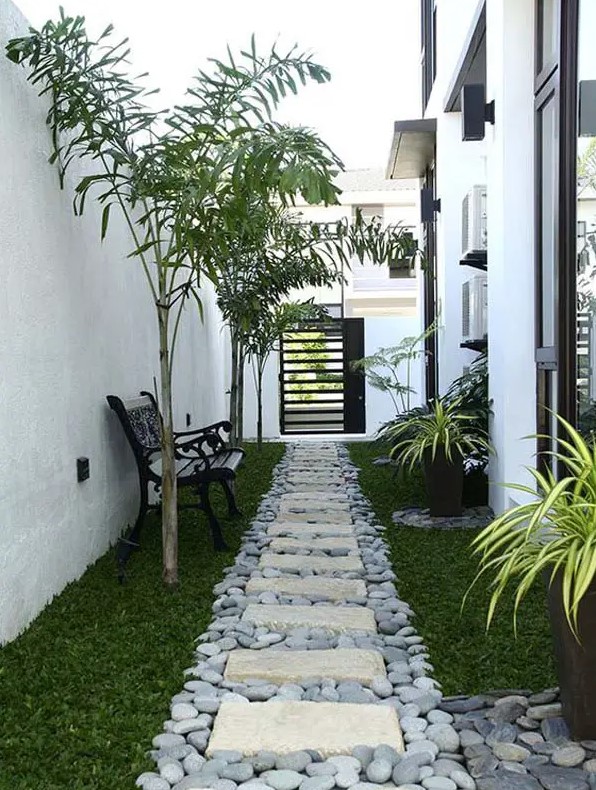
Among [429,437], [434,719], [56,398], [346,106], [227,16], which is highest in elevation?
[346,106]

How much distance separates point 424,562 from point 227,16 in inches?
246

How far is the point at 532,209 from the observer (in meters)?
5.00

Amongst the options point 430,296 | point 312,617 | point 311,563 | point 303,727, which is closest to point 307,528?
point 311,563

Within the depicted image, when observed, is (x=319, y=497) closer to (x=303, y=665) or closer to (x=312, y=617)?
(x=312, y=617)

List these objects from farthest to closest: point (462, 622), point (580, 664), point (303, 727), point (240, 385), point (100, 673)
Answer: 1. point (240, 385)
2. point (462, 622)
3. point (100, 673)
4. point (303, 727)
5. point (580, 664)

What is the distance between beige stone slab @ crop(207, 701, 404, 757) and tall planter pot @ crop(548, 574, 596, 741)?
1.54ft

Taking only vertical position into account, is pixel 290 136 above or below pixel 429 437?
above

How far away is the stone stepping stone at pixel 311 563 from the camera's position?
13.9ft

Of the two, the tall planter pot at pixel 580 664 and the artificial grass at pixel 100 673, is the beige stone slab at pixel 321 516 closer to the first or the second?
the artificial grass at pixel 100 673

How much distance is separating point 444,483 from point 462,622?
6.96 ft

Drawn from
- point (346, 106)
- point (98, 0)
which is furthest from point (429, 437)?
point (346, 106)

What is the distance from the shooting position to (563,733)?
7.51 feet

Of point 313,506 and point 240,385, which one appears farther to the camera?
point 240,385

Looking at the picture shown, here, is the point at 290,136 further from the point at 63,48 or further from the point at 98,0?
the point at 98,0
